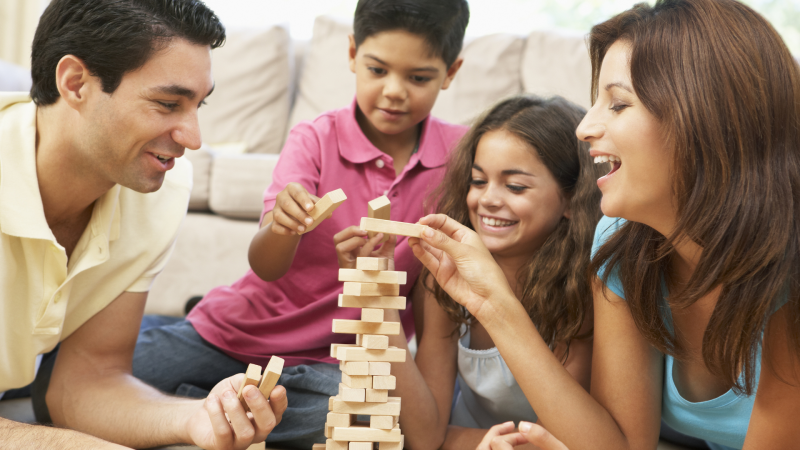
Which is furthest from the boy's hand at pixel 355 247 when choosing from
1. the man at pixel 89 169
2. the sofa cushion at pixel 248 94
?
the sofa cushion at pixel 248 94

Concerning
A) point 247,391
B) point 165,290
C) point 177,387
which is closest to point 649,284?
point 247,391

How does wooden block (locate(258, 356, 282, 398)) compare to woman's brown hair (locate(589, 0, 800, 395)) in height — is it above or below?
below

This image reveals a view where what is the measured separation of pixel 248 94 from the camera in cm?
359

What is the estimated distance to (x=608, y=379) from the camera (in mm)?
1385

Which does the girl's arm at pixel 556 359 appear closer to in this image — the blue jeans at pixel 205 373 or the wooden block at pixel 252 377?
the wooden block at pixel 252 377

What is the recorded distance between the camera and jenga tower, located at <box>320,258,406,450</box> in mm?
1224

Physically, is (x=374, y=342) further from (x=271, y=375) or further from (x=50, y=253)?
(x=50, y=253)

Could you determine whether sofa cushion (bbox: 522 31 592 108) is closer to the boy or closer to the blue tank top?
the boy

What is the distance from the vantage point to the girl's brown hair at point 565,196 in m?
1.60

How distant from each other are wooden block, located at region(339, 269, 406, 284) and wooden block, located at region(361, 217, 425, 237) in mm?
79

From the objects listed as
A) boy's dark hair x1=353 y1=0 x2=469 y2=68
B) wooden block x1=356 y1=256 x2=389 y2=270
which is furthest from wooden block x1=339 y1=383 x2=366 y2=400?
boy's dark hair x1=353 y1=0 x2=469 y2=68

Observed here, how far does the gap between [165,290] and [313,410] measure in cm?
156

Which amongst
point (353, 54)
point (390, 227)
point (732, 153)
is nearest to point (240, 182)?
point (353, 54)

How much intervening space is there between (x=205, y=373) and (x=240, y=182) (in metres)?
1.24
